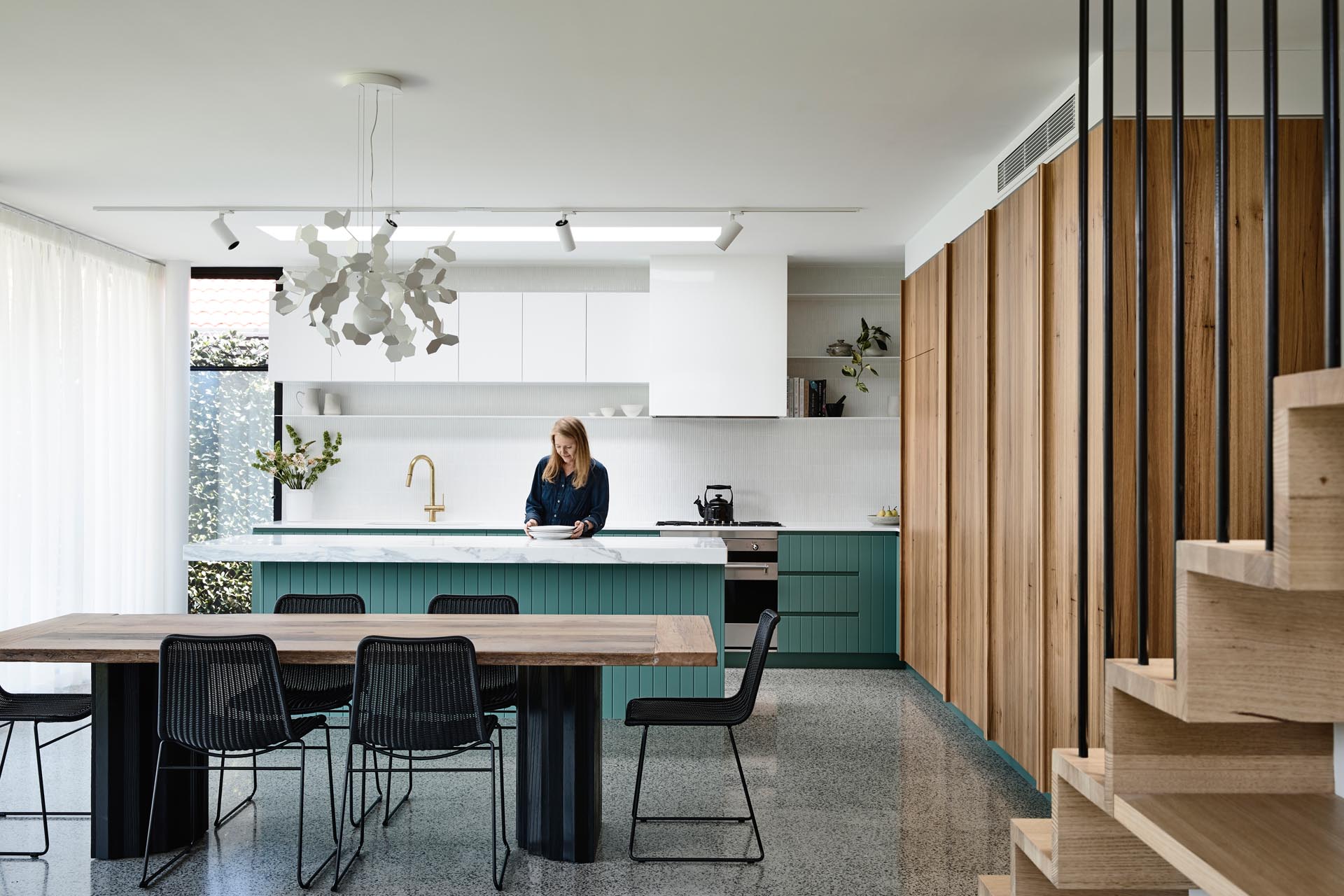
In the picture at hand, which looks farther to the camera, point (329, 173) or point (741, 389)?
point (741, 389)

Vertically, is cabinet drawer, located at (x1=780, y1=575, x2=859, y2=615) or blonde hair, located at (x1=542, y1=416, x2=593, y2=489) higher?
blonde hair, located at (x1=542, y1=416, x2=593, y2=489)

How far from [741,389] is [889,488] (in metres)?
1.34

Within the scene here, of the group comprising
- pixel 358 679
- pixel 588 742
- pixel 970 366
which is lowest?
pixel 588 742

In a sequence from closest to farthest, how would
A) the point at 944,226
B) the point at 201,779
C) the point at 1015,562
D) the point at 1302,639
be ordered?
the point at 1302,639, the point at 201,779, the point at 1015,562, the point at 944,226

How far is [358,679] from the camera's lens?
297 centimetres

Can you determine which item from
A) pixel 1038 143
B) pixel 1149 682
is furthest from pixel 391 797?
pixel 1038 143

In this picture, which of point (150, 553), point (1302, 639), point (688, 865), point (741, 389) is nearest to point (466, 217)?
point (741, 389)

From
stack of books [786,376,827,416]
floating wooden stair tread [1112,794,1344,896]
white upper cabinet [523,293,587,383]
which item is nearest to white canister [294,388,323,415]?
white upper cabinet [523,293,587,383]

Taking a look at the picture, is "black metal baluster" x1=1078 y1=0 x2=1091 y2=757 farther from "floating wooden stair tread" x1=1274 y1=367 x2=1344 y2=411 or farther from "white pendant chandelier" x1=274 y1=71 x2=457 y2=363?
"white pendant chandelier" x1=274 y1=71 x2=457 y2=363

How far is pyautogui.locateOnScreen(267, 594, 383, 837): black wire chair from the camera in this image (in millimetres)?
3539

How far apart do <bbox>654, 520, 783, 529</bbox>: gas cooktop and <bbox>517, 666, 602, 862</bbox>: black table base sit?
10.2 feet

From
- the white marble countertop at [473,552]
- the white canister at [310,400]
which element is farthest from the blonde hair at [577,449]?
the white canister at [310,400]

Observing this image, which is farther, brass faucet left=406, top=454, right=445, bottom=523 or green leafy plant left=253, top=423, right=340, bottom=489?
brass faucet left=406, top=454, right=445, bottom=523

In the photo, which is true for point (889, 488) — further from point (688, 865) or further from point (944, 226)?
point (688, 865)
